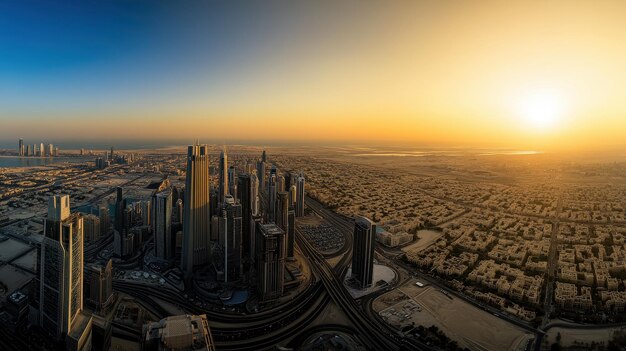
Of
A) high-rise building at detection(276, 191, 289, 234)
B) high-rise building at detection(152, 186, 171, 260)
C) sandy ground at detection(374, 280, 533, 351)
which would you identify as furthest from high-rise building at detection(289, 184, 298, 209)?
sandy ground at detection(374, 280, 533, 351)

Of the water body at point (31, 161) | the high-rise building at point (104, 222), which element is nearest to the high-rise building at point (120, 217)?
the high-rise building at point (104, 222)

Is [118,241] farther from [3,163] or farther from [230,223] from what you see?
[3,163]

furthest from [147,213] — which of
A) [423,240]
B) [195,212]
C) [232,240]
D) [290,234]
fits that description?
[423,240]

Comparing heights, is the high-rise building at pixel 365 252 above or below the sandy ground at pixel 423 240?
above

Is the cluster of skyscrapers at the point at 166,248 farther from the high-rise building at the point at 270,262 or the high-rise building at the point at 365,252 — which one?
the high-rise building at the point at 365,252

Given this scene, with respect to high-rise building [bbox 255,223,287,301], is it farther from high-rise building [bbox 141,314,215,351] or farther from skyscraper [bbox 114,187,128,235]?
skyscraper [bbox 114,187,128,235]
